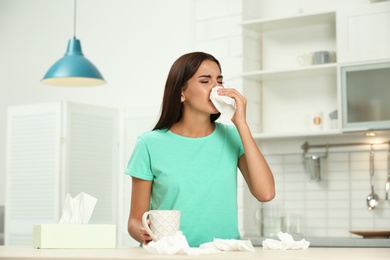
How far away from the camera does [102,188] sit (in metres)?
5.39

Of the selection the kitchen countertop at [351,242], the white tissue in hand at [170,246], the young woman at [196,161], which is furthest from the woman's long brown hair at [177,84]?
the kitchen countertop at [351,242]

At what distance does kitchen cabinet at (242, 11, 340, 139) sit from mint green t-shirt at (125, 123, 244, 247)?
2246mm

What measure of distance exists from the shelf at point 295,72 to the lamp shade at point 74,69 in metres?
0.94

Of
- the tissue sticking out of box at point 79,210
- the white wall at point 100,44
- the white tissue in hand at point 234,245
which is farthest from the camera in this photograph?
the white wall at point 100,44

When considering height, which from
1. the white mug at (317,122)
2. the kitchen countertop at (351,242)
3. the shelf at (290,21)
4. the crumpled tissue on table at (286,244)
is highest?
the shelf at (290,21)

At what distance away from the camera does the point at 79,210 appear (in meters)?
2.04

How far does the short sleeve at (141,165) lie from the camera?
2.29m

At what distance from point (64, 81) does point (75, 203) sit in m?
2.86

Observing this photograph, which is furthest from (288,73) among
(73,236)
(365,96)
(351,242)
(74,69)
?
(73,236)

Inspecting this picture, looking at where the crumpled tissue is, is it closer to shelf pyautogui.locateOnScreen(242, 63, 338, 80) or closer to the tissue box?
the tissue box

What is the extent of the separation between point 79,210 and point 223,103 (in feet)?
1.80

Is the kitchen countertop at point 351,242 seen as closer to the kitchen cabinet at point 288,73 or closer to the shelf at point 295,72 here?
the kitchen cabinet at point 288,73

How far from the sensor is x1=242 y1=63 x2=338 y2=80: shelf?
14.6ft

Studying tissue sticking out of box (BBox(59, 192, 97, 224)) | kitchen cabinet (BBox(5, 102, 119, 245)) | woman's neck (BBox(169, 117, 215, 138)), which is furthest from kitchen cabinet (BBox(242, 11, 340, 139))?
tissue sticking out of box (BBox(59, 192, 97, 224))
